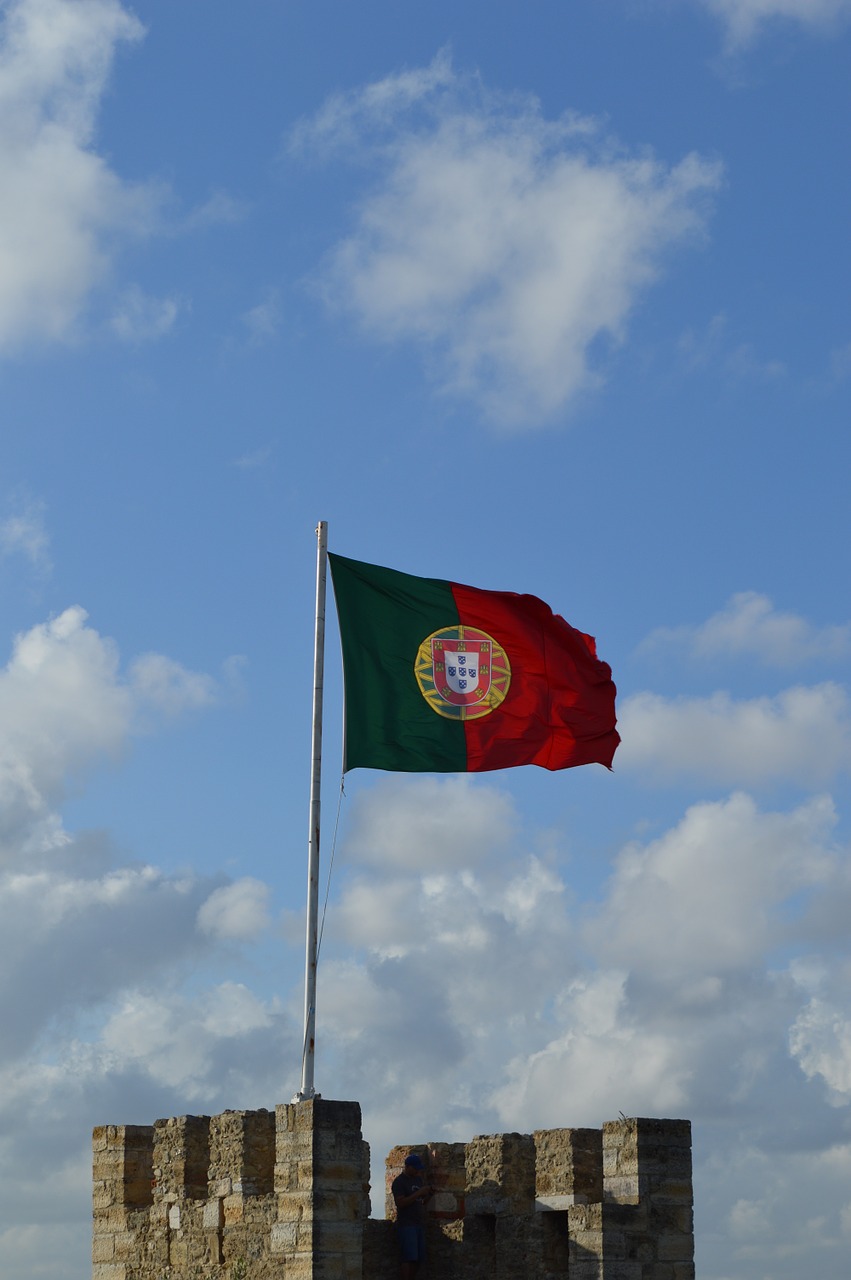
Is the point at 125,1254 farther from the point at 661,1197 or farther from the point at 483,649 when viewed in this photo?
the point at 483,649

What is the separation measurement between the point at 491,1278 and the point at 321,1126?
116 inches

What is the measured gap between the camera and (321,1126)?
19.9 m

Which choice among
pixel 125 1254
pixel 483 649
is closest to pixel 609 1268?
pixel 125 1254

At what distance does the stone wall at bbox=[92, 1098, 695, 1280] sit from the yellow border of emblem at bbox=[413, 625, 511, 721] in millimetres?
4858

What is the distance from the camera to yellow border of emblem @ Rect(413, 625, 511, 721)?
22828 millimetres

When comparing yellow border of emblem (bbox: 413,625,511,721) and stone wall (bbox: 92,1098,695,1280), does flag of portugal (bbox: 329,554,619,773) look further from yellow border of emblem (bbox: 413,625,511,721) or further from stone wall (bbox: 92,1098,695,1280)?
stone wall (bbox: 92,1098,695,1280)

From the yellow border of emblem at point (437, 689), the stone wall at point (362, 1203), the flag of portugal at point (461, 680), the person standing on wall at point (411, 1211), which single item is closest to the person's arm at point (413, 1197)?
the person standing on wall at point (411, 1211)

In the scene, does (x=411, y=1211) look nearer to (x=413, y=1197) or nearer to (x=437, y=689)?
(x=413, y=1197)

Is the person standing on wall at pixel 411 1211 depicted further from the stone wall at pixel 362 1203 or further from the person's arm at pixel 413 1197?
the stone wall at pixel 362 1203

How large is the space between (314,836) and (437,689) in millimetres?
2509

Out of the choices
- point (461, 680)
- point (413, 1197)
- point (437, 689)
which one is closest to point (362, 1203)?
point (413, 1197)

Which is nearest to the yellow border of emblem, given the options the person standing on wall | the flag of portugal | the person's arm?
the flag of portugal

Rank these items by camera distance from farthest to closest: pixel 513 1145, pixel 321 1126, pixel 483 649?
1. pixel 483 649
2. pixel 513 1145
3. pixel 321 1126

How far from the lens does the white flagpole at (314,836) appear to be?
68.2 feet
